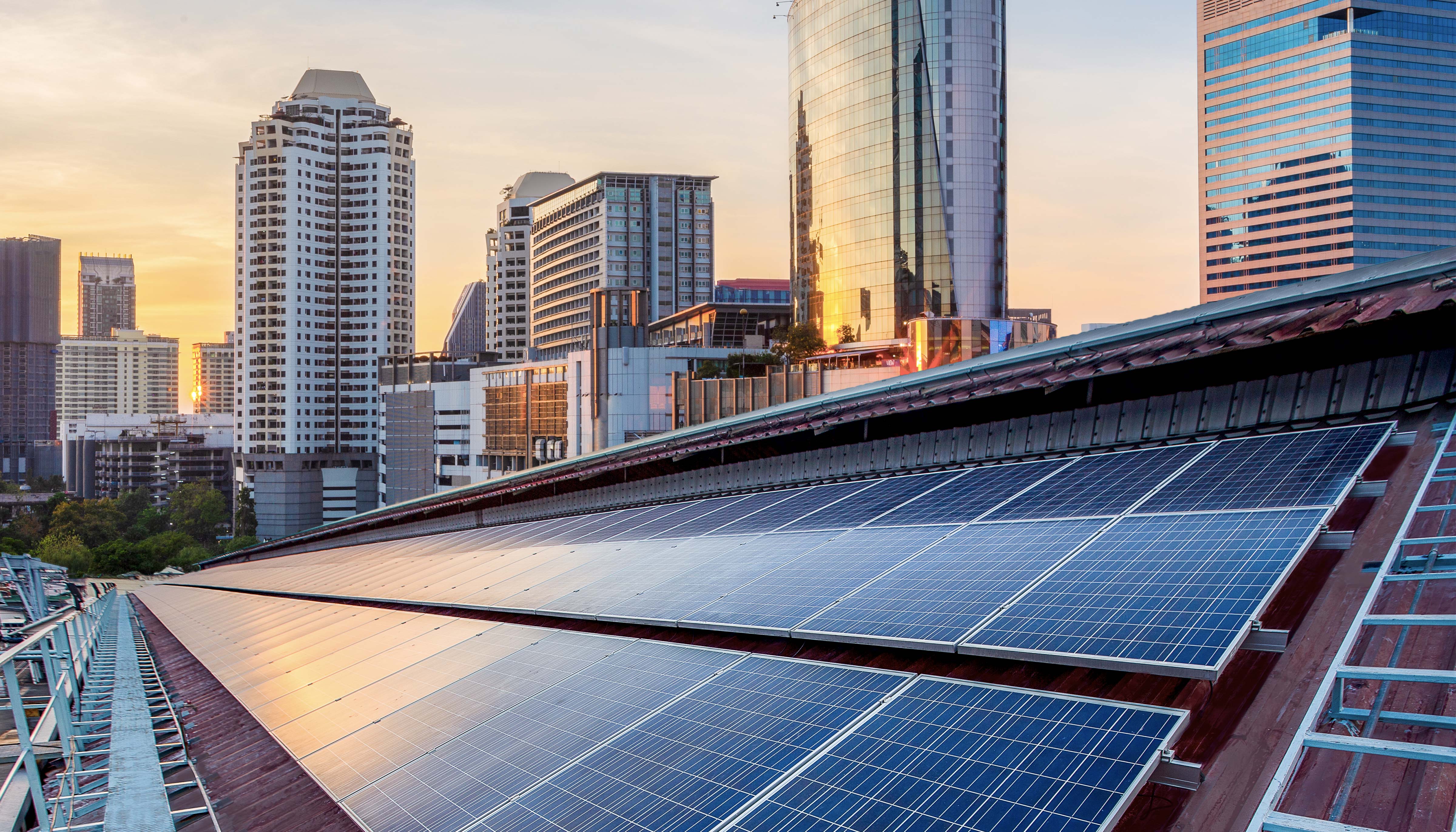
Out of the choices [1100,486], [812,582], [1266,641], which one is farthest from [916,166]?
[1266,641]

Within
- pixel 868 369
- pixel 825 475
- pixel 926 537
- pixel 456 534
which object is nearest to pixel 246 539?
pixel 868 369

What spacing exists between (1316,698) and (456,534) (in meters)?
41.1

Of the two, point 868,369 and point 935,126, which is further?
point 935,126

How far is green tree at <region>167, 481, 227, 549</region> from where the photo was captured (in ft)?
616

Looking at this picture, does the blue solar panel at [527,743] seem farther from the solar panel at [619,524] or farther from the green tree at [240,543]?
the green tree at [240,543]

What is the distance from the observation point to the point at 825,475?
32.2 m

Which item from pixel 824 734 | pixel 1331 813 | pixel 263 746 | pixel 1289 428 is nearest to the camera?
pixel 1331 813

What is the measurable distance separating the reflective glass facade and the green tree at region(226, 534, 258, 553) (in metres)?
111

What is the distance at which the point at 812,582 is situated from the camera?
16.9m

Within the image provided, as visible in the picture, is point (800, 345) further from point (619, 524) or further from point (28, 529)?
point (28, 529)

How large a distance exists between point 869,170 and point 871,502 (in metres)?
123

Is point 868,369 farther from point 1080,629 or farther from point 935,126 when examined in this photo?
point 1080,629

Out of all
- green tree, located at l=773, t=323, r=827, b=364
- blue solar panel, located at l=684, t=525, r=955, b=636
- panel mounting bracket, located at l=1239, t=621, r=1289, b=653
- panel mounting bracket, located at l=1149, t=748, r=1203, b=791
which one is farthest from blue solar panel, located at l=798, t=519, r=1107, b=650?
green tree, located at l=773, t=323, r=827, b=364

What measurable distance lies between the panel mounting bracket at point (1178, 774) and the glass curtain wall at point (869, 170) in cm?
12427
